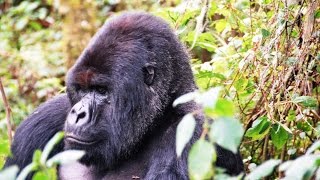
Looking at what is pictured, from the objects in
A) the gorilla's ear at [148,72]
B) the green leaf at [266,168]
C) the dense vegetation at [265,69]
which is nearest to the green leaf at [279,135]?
the dense vegetation at [265,69]

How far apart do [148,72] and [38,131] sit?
67 cm

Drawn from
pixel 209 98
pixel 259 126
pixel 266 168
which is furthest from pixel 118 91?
pixel 209 98

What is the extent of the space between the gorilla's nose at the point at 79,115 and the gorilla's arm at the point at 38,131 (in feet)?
1.21

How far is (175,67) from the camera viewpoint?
3273 millimetres

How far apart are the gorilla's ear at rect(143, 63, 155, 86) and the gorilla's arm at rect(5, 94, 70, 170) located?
482 millimetres

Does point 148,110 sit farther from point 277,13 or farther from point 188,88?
point 277,13

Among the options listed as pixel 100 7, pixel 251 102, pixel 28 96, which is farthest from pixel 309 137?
pixel 100 7

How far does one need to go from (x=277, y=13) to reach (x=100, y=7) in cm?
496

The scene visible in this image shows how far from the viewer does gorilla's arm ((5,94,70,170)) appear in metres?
3.41

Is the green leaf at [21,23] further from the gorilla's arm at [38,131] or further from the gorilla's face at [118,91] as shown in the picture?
the gorilla's face at [118,91]

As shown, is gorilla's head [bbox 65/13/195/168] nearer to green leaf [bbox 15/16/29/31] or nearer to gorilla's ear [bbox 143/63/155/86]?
gorilla's ear [bbox 143/63/155/86]

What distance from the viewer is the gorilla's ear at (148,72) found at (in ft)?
10.4

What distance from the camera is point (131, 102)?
313cm

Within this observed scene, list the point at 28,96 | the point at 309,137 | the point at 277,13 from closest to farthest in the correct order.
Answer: the point at 277,13 < the point at 309,137 < the point at 28,96
